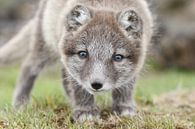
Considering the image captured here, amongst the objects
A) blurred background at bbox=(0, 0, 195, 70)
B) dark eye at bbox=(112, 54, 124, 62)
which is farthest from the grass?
blurred background at bbox=(0, 0, 195, 70)

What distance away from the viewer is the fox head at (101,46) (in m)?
6.15

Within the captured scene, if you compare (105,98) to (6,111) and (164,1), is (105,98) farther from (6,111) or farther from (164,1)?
(164,1)

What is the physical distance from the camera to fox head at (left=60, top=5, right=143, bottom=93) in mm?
6148

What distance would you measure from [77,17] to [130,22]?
2.29ft

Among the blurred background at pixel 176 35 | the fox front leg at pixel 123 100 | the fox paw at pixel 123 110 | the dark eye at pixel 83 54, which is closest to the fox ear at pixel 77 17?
the dark eye at pixel 83 54

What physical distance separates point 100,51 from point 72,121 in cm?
113

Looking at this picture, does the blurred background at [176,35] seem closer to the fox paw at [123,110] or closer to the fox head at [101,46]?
the fox paw at [123,110]

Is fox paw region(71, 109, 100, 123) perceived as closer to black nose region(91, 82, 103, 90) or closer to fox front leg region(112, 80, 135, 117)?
fox front leg region(112, 80, 135, 117)

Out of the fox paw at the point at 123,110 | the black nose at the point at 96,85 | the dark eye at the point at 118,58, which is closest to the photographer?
the black nose at the point at 96,85

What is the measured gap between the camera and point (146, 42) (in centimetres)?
704

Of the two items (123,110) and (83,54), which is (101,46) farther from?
(123,110)

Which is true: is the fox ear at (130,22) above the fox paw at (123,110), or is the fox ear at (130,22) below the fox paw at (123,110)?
above


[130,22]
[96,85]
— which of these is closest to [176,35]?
[130,22]

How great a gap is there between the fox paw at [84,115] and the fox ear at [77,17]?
3.74 ft
